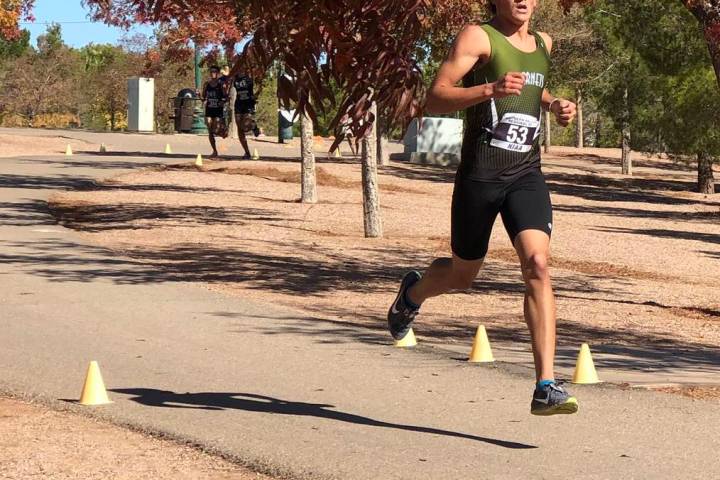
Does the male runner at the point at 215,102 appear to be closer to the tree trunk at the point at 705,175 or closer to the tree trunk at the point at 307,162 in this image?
the tree trunk at the point at 307,162

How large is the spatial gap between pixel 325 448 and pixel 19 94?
65352 millimetres

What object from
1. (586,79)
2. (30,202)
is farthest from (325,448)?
(586,79)

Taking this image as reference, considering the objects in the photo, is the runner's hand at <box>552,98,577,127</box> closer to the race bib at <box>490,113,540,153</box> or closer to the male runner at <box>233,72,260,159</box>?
the race bib at <box>490,113,540,153</box>

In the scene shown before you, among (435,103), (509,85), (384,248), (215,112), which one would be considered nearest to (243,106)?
(384,248)

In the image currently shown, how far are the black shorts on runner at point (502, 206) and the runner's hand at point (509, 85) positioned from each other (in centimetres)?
59

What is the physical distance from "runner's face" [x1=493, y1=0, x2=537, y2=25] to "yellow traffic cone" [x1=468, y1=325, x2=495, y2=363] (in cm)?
298

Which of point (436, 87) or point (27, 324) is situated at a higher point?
point (436, 87)

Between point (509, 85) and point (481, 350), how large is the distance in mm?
3362

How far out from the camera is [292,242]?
1936 centimetres

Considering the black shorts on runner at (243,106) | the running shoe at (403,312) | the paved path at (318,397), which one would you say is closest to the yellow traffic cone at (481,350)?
the paved path at (318,397)

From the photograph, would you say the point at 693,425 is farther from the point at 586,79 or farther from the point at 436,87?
the point at 586,79

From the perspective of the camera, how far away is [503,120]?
6.64m

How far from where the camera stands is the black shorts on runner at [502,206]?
263 inches

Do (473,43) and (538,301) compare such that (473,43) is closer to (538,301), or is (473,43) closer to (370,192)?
(538,301)
